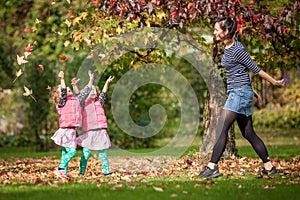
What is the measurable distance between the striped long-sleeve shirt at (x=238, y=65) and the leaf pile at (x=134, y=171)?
111cm

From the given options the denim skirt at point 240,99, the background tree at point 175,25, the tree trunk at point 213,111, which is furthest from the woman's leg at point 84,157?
the tree trunk at point 213,111

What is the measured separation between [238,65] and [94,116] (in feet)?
6.43

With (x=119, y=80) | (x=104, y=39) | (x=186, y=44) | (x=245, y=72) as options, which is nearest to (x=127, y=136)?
(x=119, y=80)

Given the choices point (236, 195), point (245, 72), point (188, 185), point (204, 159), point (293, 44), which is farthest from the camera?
point (293, 44)

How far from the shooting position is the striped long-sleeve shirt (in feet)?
23.2

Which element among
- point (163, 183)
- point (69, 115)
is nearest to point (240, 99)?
point (163, 183)

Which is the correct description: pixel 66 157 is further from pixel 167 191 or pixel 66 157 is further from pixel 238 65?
pixel 238 65

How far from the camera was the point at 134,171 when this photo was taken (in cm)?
859

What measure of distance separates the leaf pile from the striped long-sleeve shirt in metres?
1.11

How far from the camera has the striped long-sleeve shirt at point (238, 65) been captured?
706 centimetres

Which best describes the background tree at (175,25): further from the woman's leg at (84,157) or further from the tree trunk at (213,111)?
the woman's leg at (84,157)

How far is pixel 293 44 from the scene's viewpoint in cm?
1010

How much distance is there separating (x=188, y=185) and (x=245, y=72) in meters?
1.46

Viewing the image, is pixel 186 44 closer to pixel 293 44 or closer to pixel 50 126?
pixel 293 44
